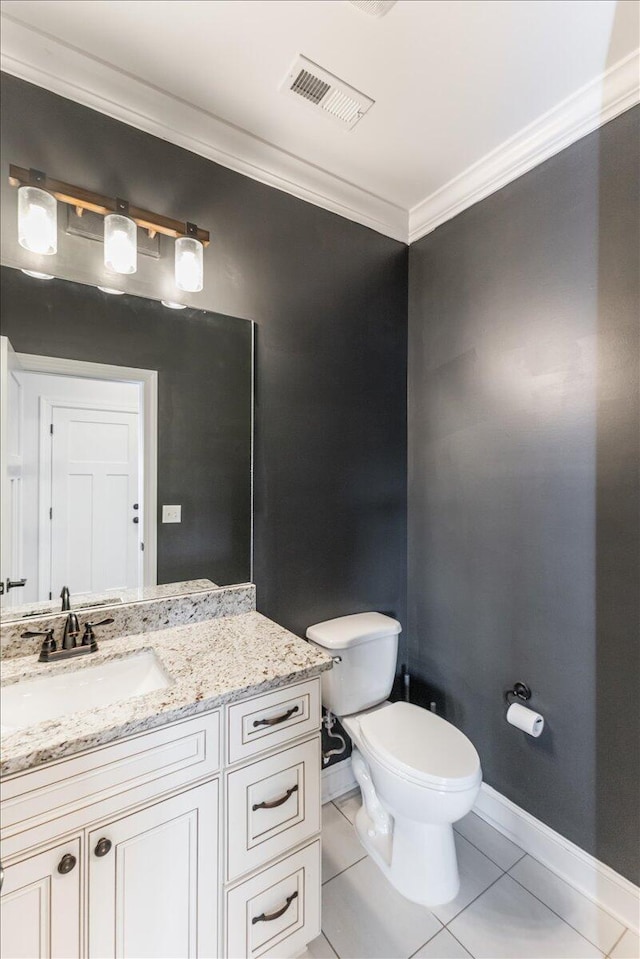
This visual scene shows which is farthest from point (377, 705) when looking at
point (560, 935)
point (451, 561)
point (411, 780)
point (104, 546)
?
point (104, 546)

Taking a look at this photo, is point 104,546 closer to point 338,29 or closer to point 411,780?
point 411,780

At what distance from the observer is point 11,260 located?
1252 mm

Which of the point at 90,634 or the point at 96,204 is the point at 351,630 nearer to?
the point at 90,634

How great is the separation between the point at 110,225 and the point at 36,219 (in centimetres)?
20

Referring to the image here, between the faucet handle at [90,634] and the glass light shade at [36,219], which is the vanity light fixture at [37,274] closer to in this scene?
the glass light shade at [36,219]

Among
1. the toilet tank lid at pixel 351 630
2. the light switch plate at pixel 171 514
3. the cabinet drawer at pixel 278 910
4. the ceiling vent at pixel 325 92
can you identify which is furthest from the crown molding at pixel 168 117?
the cabinet drawer at pixel 278 910

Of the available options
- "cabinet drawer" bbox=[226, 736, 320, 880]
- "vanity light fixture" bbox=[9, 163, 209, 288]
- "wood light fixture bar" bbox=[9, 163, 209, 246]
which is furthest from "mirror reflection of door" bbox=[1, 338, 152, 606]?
"cabinet drawer" bbox=[226, 736, 320, 880]

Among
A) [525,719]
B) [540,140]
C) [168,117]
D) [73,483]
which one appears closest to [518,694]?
[525,719]

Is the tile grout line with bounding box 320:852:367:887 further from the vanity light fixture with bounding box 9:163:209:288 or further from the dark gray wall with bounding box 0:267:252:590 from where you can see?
the vanity light fixture with bounding box 9:163:209:288

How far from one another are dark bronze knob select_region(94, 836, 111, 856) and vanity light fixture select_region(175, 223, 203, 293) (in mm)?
1553

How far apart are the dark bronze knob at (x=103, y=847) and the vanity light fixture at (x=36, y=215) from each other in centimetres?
153

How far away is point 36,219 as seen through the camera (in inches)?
49.3

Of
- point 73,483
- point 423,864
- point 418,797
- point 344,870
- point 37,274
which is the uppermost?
point 37,274

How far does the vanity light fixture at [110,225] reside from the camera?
4.09 ft
